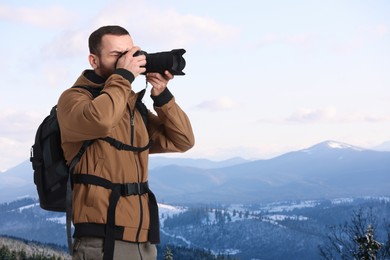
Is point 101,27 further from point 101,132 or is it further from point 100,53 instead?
point 101,132

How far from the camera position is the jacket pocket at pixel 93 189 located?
346 cm

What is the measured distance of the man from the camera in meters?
3.37

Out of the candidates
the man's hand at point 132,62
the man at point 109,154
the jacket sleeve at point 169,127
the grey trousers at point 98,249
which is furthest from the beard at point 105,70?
the grey trousers at point 98,249

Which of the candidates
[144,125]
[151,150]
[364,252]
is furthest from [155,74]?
[364,252]

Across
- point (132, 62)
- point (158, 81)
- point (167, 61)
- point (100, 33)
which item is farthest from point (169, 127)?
point (100, 33)

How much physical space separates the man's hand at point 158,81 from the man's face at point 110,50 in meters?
0.25

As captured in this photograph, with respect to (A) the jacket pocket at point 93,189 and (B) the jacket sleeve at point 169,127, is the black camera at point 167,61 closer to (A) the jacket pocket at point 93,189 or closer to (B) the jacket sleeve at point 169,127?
(B) the jacket sleeve at point 169,127

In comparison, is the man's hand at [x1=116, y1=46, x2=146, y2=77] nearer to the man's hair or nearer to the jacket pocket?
the man's hair

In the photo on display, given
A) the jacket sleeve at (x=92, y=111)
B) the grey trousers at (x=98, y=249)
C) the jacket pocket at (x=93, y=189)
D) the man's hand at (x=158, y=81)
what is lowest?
the grey trousers at (x=98, y=249)

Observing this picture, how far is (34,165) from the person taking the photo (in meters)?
3.65

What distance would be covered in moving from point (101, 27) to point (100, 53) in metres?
0.15

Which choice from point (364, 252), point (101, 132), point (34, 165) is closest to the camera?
point (101, 132)

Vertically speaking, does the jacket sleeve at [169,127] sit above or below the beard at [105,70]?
below

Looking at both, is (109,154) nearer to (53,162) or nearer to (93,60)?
(53,162)
